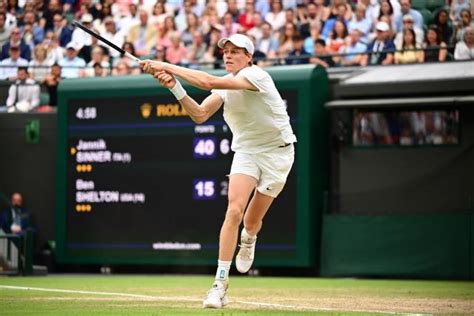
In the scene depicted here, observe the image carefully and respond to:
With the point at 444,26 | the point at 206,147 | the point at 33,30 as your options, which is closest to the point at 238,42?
the point at 444,26

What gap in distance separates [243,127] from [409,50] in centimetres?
858

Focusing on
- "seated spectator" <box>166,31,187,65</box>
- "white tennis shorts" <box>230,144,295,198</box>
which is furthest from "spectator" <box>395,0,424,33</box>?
"white tennis shorts" <box>230,144,295,198</box>

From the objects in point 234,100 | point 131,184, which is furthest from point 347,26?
point 234,100

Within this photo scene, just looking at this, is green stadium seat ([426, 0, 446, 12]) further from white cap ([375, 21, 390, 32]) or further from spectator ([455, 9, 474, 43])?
white cap ([375, 21, 390, 32])

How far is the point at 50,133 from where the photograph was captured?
2162 centimetres

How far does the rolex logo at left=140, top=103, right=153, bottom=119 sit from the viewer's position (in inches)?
787

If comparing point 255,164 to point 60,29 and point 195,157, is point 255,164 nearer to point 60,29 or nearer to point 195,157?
point 195,157

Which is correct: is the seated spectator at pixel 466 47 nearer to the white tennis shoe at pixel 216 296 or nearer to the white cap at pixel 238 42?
the white cap at pixel 238 42

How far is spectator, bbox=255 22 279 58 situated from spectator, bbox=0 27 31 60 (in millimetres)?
5158

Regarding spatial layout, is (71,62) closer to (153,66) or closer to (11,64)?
(11,64)

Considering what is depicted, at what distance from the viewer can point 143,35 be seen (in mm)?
22281

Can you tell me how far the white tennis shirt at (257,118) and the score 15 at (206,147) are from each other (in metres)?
8.61

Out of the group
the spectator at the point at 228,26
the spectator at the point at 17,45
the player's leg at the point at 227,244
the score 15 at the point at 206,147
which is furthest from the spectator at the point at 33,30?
the player's leg at the point at 227,244

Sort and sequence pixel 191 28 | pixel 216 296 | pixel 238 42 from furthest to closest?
pixel 191 28 < pixel 238 42 < pixel 216 296
